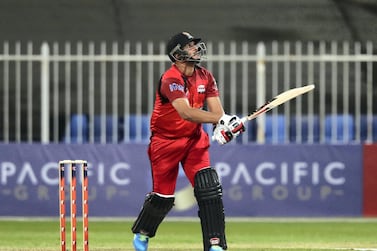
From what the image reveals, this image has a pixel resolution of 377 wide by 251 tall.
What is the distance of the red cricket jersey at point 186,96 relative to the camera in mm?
11375

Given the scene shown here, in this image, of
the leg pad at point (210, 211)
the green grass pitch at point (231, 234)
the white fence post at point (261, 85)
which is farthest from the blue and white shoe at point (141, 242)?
the white fence post at point (261, 85)

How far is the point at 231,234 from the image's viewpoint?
16047mm

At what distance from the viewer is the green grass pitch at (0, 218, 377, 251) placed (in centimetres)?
1409

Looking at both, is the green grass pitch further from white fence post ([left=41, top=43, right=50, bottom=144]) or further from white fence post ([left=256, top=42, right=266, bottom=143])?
white fence post ([left=41, top=43, right=50, bottom=144])

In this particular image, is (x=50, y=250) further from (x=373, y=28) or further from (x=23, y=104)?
(x=373, y=28)

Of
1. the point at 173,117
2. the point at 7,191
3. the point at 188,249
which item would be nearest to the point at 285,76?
the point at 7,191

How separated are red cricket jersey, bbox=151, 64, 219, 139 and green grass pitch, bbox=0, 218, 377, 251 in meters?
2.35

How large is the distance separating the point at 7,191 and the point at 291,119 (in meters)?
4.60

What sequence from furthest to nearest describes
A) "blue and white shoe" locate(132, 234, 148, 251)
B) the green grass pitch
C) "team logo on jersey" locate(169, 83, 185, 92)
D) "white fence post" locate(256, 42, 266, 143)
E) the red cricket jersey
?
"white fence post" locate(256, 42, 266, 143) < the green grass pitch < "blue and white shoe" locate(132, 234, 148, 251) < the red cricket jersey < "team logo on jersey" locate(169, 83, 185, 92)

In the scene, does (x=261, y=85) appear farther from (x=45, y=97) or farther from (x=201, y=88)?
(x=201, y=88)

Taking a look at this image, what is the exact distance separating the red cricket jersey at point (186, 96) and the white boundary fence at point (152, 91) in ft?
22.7

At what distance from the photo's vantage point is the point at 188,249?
13.7 m

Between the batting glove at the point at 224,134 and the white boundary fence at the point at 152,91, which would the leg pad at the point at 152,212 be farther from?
the white boundary fence at the point at 152,91

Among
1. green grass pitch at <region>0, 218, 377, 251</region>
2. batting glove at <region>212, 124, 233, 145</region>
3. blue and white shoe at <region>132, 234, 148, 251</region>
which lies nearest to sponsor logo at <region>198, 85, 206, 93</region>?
batting glove at <region>212, 124, 233, 145</region>
